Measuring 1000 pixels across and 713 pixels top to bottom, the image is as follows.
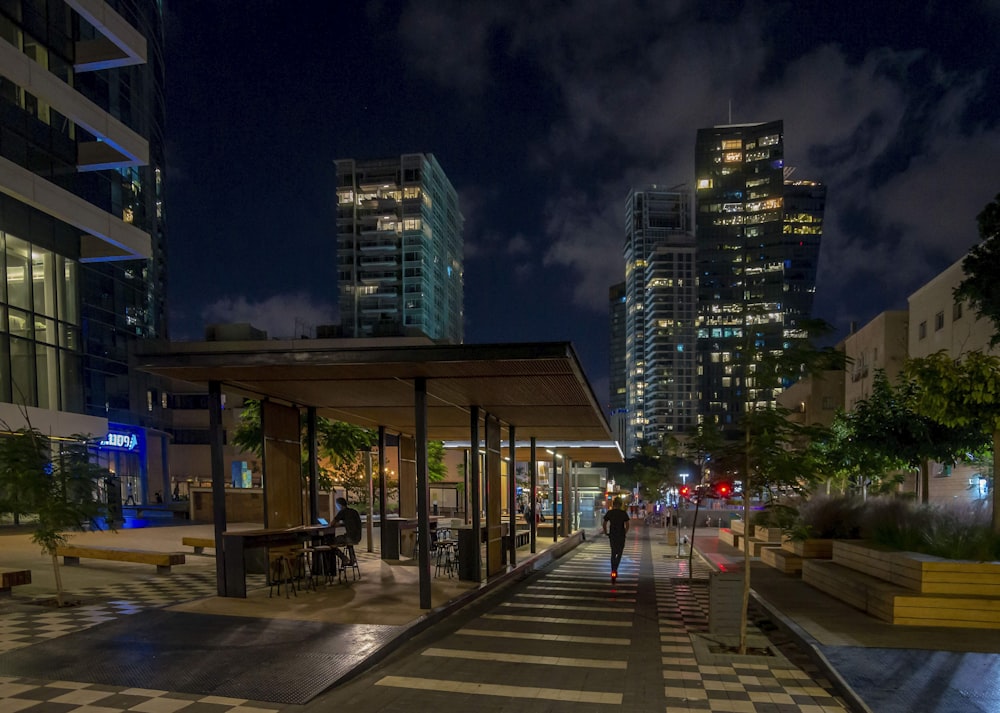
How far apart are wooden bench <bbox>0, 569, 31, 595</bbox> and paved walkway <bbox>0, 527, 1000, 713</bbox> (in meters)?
0.27

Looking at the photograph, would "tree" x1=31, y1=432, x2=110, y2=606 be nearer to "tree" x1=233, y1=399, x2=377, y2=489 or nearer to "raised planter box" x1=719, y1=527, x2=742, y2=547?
"tree" x1=233, y1=399, x2=377, y2=489

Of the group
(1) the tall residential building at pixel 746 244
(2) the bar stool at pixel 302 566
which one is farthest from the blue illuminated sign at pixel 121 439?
(1) the tall residential building at pixel 746 244

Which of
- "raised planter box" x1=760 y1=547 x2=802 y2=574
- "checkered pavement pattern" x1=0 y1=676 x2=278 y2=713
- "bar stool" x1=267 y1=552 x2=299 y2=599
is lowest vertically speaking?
"raised planter box" x1=760 y1=547 x2=802 y2=574

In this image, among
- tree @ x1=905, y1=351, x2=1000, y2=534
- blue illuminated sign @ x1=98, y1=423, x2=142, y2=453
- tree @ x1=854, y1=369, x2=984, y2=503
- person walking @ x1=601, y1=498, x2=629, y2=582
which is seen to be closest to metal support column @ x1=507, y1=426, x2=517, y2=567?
person walking @ x1=601, y1=498, x2=629, y2=582

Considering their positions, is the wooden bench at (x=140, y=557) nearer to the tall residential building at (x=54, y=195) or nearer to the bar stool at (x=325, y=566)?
the bar stool at (x=325, y=566)

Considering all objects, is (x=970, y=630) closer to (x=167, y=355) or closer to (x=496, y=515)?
(x=496, y=515)

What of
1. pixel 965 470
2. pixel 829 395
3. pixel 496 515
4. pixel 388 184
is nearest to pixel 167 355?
pixel 496 515

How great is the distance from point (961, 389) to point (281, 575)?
435 inches

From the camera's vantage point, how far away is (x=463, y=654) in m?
8.26

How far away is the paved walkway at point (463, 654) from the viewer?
6.45m

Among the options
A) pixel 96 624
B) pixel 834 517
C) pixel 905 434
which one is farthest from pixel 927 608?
pixel 96 624

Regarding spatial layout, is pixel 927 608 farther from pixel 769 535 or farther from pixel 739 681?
pixel 769 535

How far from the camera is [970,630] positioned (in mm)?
8906

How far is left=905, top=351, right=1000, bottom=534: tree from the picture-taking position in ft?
33.2
